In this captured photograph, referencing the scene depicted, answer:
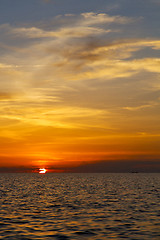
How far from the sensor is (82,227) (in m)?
34.2

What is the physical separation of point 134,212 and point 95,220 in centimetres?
859

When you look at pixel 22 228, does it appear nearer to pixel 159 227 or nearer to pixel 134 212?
pixel 159 227

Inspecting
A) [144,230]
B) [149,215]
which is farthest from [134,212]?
[144,230]

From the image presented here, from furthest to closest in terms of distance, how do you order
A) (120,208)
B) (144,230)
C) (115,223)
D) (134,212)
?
(120,208) → (134,212) → (115,223) → (144,230)

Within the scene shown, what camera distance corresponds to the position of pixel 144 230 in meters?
32.8

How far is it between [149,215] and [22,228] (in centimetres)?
1692

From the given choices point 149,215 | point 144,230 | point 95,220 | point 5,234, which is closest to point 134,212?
point 149,215

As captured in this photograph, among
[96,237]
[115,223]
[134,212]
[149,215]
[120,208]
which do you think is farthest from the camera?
[120,208]

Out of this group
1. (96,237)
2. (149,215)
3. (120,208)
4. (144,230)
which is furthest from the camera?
(120,208)

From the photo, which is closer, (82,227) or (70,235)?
(70,235)

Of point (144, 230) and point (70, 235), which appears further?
point (144, 230)

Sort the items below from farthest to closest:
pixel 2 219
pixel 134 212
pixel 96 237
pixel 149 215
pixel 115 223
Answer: pixel 134 212
pixel 149 215
pixel 2 219
pixel 115 223
pixel 96 237

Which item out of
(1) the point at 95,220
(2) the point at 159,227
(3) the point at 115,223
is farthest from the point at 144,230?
(1) the point at 95,220

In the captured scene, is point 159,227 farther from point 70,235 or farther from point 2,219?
→ point 2,219
